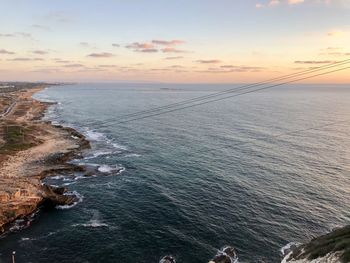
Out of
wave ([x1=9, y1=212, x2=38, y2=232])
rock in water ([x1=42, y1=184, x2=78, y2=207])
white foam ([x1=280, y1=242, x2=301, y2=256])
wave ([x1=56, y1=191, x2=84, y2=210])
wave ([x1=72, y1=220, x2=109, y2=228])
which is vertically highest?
rock in water ([x1=42, y1=184, x2=78, y2=207])

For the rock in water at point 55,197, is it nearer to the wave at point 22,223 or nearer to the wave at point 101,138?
the wave at point 22,223

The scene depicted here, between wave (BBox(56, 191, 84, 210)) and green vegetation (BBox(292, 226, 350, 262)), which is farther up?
green vegetation (BBox(292, 226, 350, 262))

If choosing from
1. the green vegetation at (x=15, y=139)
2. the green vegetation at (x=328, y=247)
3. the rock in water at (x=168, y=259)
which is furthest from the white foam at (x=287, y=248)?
the green vegetation at (x=15, y=139)

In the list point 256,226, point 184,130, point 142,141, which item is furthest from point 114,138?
point 256,226

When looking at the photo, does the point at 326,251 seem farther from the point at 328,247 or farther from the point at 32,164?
the point at 32,164

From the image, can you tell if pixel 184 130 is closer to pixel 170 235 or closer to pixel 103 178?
pixel 103 178

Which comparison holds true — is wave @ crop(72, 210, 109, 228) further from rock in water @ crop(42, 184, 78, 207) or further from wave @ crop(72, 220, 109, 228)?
rock in water @ crop(42, 184, 78, 207)

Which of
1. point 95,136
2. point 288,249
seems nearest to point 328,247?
point 288,249

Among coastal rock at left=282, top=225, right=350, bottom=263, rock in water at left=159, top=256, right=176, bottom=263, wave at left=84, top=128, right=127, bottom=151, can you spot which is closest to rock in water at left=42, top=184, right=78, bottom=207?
rock in water at left=159, top=256, right=176, bottom=263
